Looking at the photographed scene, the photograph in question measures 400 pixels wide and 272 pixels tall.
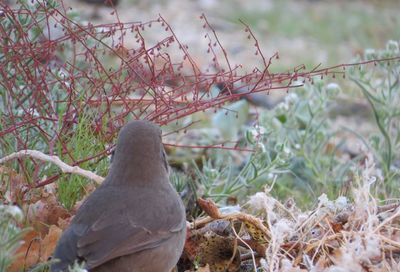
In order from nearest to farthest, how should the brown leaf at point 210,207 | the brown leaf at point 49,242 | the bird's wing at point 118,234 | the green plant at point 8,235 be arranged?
the green plant at point 8,235
the bird's wing at point 118,234
the brown leaf at point 49,242
the brown leaf at point 210,207

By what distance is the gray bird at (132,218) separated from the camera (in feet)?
11.0

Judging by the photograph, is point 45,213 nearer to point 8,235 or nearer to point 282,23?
point 8,235

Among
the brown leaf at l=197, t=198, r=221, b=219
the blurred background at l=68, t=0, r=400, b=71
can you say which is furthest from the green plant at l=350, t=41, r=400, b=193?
the blurred background at l=68, t=0, r=400, b=71

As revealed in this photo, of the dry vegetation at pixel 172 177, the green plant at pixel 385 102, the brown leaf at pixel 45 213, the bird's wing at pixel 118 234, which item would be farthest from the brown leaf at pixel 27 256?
the green plant at pixel 385 102

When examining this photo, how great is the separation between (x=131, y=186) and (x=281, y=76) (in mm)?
972

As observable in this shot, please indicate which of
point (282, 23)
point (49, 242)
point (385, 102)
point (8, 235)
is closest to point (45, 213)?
point (49, 242)

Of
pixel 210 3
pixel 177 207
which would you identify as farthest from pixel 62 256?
pixel 210 3

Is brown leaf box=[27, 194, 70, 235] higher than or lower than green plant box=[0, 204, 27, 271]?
lower

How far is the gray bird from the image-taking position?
3354 millimetres

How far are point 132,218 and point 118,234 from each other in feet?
0.34

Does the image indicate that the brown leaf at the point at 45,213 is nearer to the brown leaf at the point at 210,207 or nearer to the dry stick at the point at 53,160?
the dry stick at the point at 53,160

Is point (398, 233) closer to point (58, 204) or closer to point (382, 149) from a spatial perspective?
point (58, 204)

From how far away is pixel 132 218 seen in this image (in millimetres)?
3471

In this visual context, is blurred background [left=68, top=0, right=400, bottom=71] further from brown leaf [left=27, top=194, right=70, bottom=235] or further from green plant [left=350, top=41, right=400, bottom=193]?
brown leaf [left=27, top=194, right=70, bottom=235]
